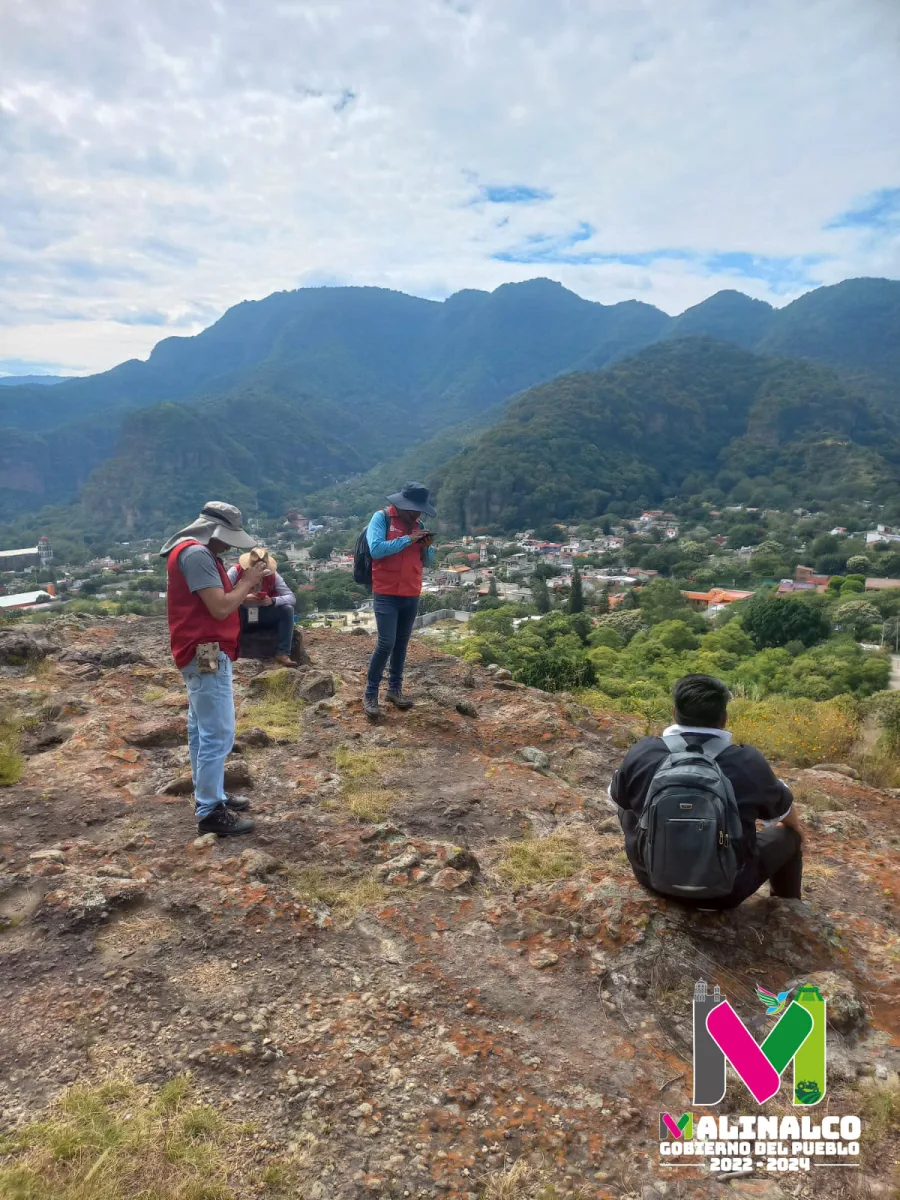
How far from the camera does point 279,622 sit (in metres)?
6.74

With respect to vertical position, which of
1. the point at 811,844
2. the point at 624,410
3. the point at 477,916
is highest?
the point at 624,410

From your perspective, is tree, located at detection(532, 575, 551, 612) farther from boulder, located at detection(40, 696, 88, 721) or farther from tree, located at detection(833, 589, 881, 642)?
boulder, located at detection(40, 696, 88, 721)

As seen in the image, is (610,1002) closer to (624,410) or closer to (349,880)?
(349,880)

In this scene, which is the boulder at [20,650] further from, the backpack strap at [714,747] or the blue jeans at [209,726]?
the backpack strap at [714,747]

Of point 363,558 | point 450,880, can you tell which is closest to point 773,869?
point 450,880

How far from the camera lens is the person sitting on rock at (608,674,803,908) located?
2.26 meters

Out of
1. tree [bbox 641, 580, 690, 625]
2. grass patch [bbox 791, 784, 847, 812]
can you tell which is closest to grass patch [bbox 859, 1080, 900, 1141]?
grass patch [bbox 791, 784, 847, 812]

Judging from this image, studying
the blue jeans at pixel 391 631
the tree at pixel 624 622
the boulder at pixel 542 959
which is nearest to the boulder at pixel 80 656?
the blue jeans at pixel 391 631

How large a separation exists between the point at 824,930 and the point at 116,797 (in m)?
3.68

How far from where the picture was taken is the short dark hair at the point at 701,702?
247cm

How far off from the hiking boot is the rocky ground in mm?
95

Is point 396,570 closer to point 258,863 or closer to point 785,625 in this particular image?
point 258,863

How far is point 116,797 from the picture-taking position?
3.86 meters

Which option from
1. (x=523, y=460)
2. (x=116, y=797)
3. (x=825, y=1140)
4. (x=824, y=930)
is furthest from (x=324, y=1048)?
(x=523, y=460)
